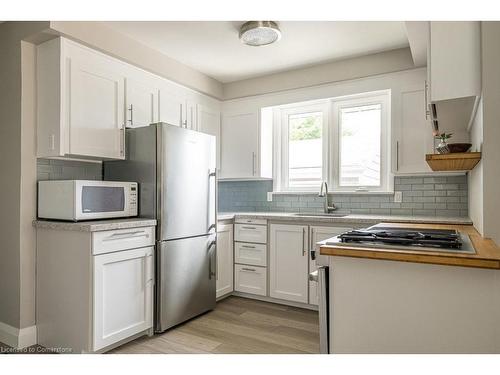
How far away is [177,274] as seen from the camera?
9.37ft

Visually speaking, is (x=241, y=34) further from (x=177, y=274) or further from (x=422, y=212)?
(x=422, y=212)

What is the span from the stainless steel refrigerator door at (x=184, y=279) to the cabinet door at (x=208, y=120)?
4.22 feet

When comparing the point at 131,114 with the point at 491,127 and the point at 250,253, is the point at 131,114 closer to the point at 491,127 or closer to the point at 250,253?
the point at 250,253

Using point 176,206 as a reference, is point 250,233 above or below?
below

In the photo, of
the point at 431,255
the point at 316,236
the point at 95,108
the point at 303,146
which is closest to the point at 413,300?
the point at 431,255

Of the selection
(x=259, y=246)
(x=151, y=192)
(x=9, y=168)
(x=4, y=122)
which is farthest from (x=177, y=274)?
(x=4, y=122)

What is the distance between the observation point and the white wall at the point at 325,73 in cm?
323

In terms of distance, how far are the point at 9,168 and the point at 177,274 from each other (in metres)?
1.51

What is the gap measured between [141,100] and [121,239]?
132cm

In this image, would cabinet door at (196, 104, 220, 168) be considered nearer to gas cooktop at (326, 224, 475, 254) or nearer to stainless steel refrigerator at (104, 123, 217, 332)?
stainless steel refrigerator at (104, 123, 217, 332)

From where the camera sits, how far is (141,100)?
3.10m

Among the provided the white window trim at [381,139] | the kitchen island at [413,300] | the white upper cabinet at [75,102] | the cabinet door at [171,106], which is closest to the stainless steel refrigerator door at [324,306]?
the kitchen island at [413,300]

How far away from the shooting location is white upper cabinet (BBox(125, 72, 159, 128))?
2988 millimetres

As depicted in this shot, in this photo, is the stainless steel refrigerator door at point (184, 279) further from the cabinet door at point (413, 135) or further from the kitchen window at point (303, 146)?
the cabinet door at point (413, 135)
